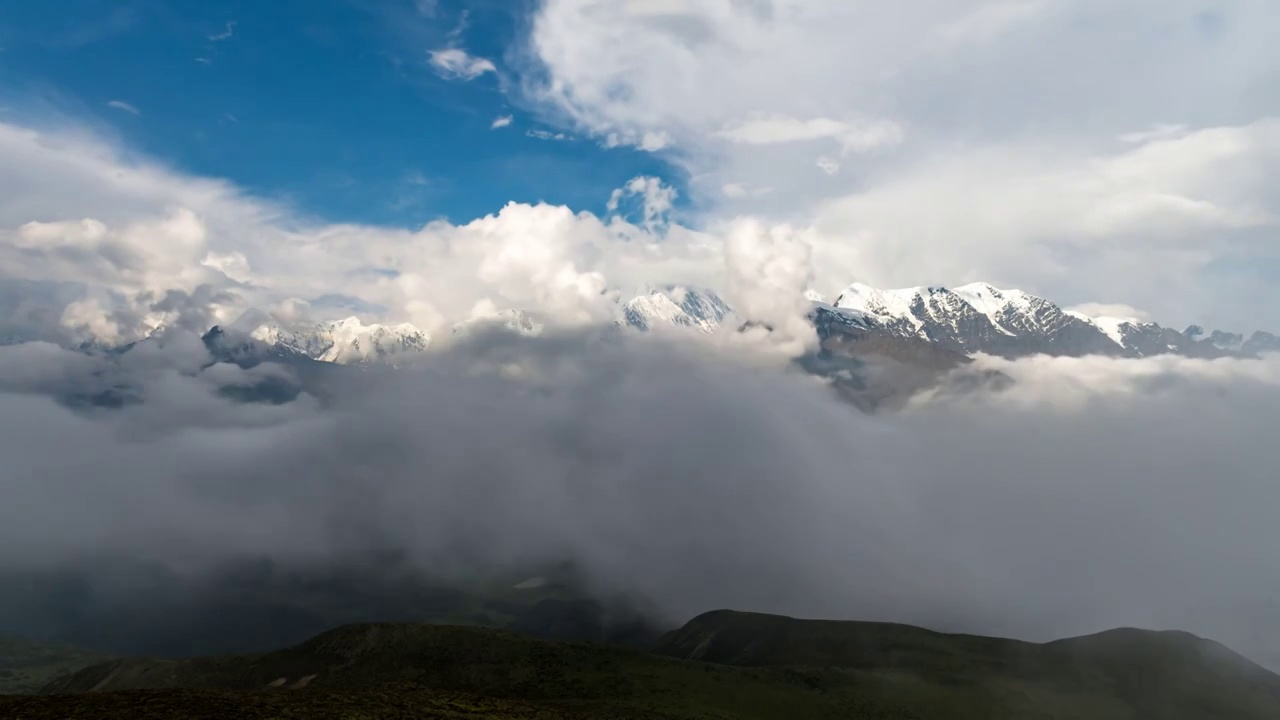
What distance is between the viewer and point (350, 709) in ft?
333

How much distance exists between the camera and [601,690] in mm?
193375

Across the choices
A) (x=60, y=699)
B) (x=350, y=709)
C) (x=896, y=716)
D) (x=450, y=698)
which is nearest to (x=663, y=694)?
(x=896, y=716)

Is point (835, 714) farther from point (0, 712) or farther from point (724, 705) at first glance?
point (0, 712)

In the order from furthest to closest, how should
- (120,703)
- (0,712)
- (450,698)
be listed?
(450,698)
(120,703)
(0,712)

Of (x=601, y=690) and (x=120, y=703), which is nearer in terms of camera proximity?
(x=120, y=703)

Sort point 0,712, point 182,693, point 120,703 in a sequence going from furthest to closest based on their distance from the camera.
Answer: point 182,693, point 120,703, point 0,712

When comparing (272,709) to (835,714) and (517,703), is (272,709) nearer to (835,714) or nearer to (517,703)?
(517,703)

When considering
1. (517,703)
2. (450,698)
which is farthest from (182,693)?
(517,703)

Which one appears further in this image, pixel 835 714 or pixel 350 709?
pixel 835 714

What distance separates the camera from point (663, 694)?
630 ft

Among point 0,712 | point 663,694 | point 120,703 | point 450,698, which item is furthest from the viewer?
point 663,694

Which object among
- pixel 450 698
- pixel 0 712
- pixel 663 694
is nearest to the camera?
pixel 0 712

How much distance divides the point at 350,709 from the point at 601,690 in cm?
10447

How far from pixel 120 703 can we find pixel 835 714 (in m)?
168
